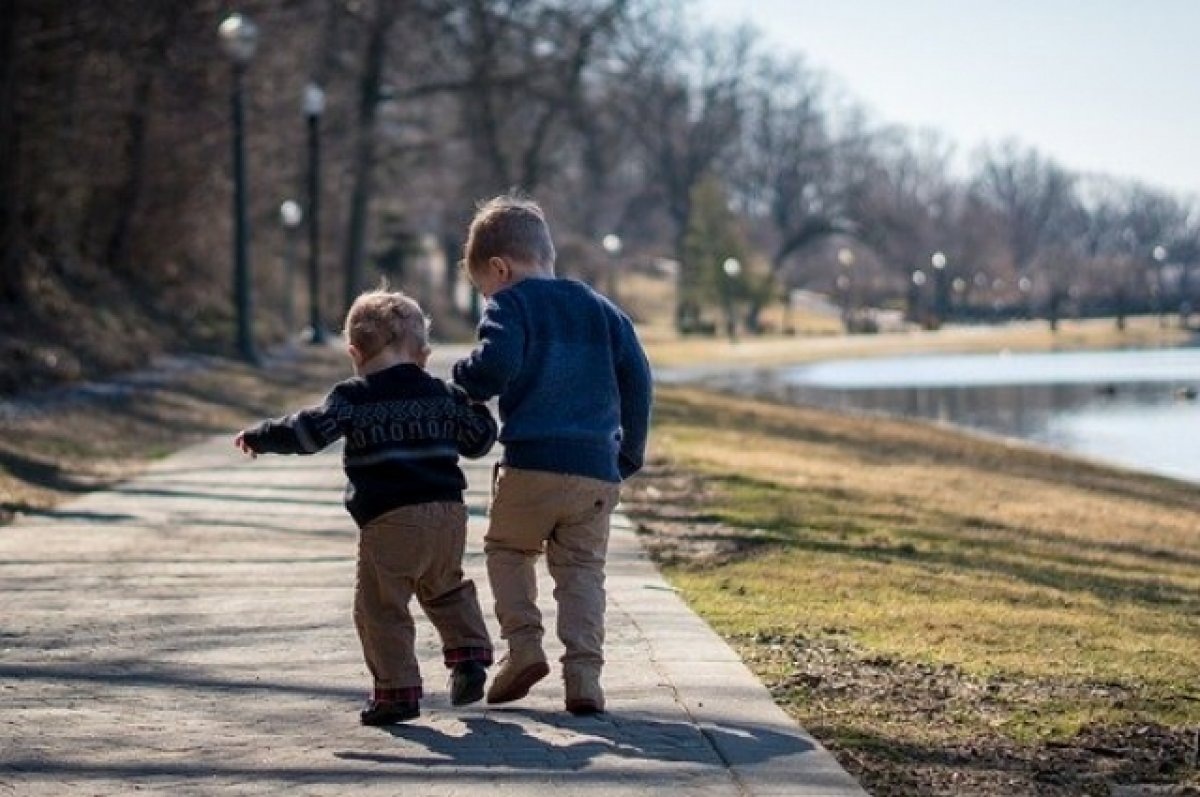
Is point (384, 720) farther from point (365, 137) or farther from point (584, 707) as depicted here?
point (365, 137)

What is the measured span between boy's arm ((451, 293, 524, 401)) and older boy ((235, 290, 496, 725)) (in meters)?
0.11

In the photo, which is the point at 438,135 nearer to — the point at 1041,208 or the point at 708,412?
the point at 708,412

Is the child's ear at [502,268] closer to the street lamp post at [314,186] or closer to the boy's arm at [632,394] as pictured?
the boy's arm at [632,394]

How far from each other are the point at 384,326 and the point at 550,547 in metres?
0.83

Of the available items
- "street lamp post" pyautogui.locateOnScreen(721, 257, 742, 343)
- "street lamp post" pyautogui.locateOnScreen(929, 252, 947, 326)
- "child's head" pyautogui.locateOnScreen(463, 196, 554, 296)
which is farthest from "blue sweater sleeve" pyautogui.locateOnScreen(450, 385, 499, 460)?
"street lamp post" pyautogui.locateOnScreen(929, 252, 947, 326)

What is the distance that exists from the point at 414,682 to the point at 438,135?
148 ft

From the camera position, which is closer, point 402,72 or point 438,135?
point 402,72

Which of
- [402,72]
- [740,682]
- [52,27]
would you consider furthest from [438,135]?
[740,682]

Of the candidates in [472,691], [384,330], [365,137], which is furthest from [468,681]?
[365,137]

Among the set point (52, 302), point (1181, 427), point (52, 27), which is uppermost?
point (52, 27)

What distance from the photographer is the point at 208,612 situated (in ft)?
29.2

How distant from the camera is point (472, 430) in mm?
6711

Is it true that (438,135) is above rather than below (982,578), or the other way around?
above

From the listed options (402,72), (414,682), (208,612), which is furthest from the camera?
(402,72)
